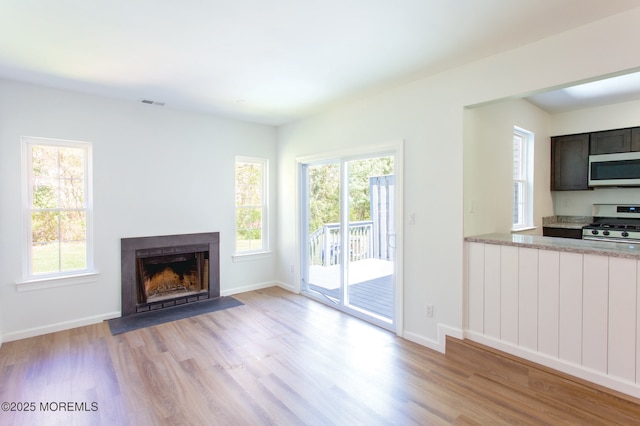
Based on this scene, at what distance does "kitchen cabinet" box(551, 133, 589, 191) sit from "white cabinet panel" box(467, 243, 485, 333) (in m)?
2.97

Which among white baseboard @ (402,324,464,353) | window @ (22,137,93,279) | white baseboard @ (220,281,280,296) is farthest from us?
white baseboard @ (220,281,280,296)

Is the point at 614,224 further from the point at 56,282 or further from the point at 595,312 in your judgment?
the point at 56,282

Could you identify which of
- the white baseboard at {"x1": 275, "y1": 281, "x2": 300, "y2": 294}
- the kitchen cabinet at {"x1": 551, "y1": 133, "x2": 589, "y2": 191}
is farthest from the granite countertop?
the white baseboard at {"x1": 275, "y1": 281, "x2": 300, "y2": 294}

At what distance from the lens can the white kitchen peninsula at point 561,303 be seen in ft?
7.14

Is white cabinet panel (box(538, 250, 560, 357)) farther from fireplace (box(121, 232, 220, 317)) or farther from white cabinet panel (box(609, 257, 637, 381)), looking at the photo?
fireplace (box(121, 232, 220, 317))

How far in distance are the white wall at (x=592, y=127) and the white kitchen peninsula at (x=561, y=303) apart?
2.83 m

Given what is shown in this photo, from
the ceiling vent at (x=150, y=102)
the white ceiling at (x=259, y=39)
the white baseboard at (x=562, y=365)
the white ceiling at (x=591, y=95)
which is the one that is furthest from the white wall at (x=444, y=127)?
the ceiling vent at (x=150, y=102)

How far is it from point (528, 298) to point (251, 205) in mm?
3992

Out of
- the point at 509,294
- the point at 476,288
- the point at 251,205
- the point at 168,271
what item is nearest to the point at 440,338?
the point at 476,288

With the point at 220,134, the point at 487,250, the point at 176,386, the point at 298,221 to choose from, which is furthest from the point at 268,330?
the point at 220,134

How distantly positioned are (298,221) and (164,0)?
3.44 meters

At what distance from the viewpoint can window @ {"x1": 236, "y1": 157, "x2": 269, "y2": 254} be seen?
5.13m

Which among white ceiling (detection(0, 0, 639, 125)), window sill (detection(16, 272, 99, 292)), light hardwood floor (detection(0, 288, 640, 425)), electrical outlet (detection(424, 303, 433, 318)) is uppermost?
white ceiling (detection(0, 0, 639, 125))

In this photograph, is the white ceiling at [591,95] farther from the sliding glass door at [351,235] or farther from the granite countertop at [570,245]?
the sliding glass door at [351,235]
